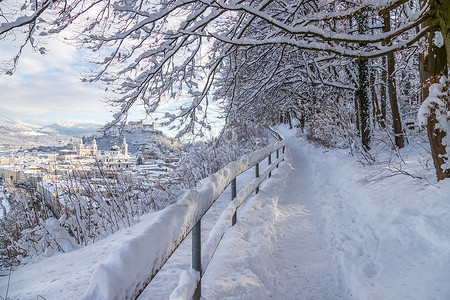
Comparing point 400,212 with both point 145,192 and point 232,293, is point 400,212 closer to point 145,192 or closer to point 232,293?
point 232,293

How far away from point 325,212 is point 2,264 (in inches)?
241

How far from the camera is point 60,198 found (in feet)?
19.0

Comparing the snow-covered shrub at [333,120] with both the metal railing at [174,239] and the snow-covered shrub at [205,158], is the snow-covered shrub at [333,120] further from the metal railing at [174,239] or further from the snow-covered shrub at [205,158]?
the metal railing at [174,239]

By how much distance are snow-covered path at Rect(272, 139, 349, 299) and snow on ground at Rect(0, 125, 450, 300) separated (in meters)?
0.01

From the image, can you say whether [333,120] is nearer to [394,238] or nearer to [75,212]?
[394,238]

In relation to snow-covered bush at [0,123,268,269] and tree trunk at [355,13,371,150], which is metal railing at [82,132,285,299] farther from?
tree trunk at [355,13,371,150]

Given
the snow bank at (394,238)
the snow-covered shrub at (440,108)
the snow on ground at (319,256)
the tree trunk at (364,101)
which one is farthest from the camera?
the tree trunk at (364,101)

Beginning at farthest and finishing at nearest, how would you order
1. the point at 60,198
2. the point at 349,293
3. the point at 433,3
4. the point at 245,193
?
1. the point at 60,198
2. the point at 245,193
3. the point at 433,3
4. the point at 349,293

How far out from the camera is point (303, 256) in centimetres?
371

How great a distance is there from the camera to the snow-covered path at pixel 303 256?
9.62 ft

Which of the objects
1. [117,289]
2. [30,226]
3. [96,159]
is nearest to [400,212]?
[117,289]

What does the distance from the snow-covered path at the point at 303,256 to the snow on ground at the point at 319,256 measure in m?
0.01

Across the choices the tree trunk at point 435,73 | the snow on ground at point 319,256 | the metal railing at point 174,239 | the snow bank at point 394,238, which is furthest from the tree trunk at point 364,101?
the metal railing at point 174,239

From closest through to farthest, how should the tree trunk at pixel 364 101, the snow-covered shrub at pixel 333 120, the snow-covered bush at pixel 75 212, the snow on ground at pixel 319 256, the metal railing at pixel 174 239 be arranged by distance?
the metal railing at pixel 174 239 → the snow on ground at pixel 319 256 → the snow-covered bush at pixel 75 212 → the tree trunk at pixel 364 101 → the snow-covered shrub at pixel 333 120
